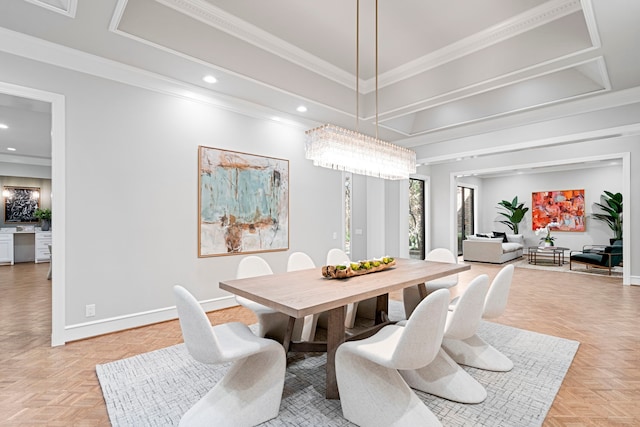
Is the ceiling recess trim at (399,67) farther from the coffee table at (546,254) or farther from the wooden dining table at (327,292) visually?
the coffee table at (546,254)

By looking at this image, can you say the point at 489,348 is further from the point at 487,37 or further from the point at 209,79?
the point at 209,79

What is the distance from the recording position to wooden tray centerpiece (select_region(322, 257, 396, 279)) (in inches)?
103

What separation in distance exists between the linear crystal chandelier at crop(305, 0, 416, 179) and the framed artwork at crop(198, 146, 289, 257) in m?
1.66

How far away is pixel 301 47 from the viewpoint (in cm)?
373

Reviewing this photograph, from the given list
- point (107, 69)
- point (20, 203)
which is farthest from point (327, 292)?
point (20, 203)

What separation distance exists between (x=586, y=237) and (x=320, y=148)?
1029cm

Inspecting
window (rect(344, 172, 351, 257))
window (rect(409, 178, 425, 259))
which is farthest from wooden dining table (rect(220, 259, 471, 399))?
window (rect(409, 178, 425, 259))

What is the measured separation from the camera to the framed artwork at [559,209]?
9.45m

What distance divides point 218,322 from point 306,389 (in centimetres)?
182

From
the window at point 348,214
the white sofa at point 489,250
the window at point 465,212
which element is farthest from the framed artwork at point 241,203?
the window at point 465,212

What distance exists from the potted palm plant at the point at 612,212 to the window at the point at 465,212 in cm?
325

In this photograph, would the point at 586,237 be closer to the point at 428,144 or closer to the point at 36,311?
the point at 428,144

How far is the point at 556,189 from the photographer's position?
32.4ft

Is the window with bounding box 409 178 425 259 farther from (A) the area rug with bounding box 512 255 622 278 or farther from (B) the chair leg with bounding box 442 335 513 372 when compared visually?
(B) the chair leg with bounding box 442 335 513 372
